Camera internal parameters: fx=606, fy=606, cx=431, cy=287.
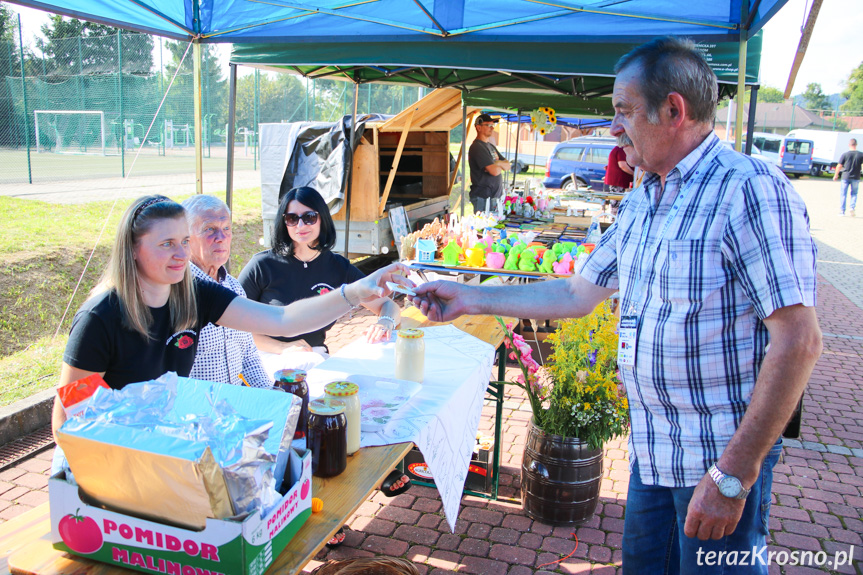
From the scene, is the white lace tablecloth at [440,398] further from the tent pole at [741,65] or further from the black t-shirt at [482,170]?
the black t-shirt at [482,170]

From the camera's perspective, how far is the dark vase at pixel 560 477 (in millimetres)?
3061

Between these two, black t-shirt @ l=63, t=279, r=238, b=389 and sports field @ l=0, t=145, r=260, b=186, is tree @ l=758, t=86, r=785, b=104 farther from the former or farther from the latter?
black t-shirt @ l=63, t=279, r=238, b=389

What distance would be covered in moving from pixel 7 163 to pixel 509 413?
1232cm

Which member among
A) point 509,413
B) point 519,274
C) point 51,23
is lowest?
point 509,413

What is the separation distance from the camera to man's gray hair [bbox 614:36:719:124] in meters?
1.50

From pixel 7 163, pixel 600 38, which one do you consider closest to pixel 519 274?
pixel 600 38

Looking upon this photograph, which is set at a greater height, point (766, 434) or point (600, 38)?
point (600, 38)

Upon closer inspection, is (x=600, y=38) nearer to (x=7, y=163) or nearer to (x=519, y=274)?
(x=519, y=274)

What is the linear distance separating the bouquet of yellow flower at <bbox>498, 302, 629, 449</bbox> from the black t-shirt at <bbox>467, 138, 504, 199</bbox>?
664 cm

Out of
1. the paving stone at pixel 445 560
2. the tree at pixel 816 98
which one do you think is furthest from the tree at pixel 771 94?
the paving stone at pixel 445 560

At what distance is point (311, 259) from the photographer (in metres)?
3.63

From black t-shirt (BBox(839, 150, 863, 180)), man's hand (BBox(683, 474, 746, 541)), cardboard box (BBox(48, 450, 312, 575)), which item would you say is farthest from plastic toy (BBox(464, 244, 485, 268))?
black t-shirt (BBox(839, 150, 863, 180))

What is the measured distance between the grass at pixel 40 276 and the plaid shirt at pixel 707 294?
155 inches

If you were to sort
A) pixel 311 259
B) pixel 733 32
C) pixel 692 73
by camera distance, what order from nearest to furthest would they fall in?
pixel 692 73 → pixel 311 259 → pixel 733 32
